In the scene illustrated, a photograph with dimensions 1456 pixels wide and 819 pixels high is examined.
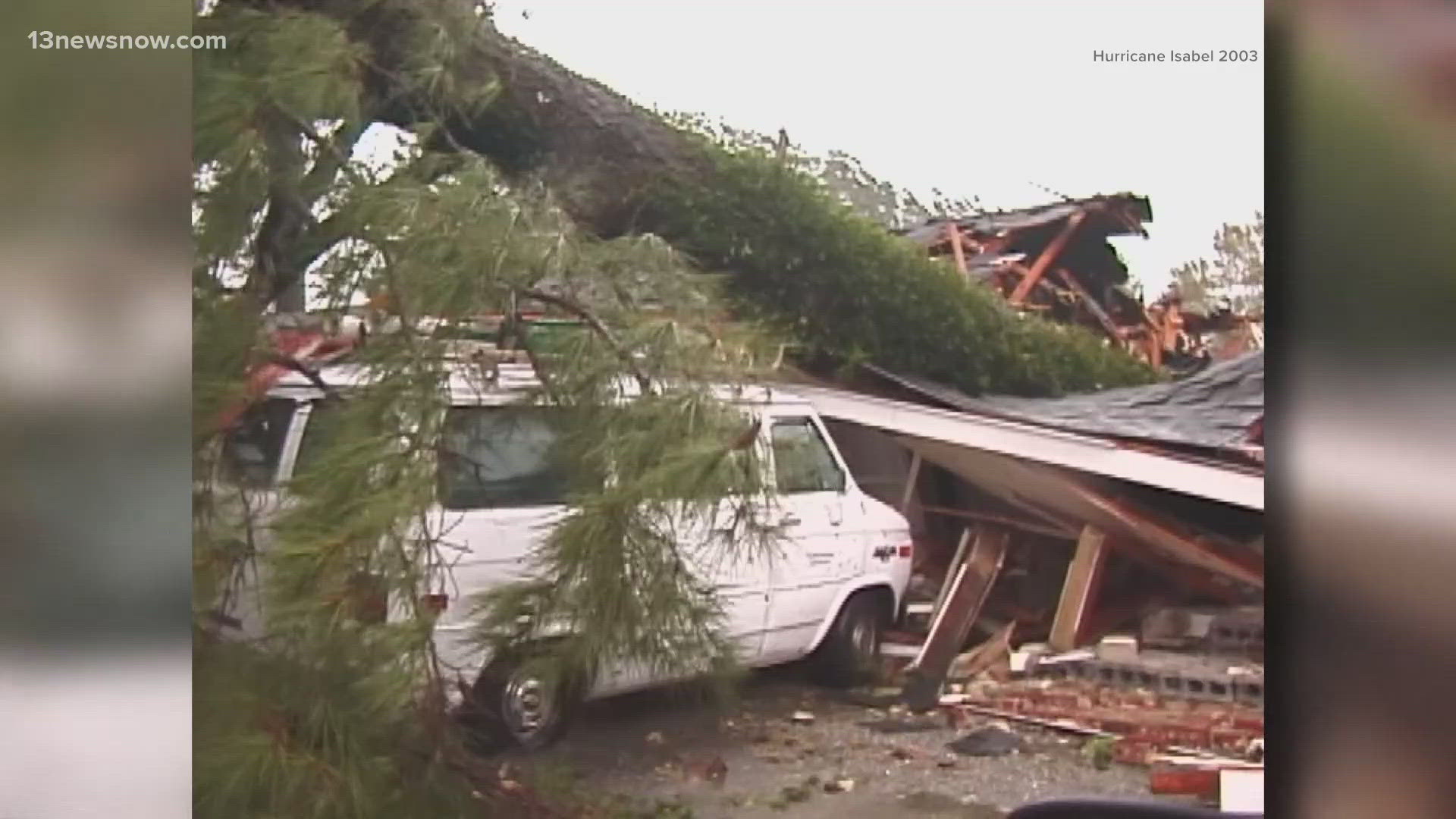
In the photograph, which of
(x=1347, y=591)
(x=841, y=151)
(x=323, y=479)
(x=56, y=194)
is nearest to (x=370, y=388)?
(x=323, y=479)

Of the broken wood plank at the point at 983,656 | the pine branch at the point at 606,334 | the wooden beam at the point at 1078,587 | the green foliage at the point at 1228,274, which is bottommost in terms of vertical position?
the broken wood plank at the point at 983,656

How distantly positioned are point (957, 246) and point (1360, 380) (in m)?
0.46

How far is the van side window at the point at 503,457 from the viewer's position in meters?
1.21

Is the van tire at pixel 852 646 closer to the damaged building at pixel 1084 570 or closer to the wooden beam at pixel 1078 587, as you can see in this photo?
the damaged building at pixel 1084 570

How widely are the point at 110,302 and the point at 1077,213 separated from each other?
100 cm

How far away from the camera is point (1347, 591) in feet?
4.16

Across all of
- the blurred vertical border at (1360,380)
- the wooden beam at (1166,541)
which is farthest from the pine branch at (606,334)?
the blurred vertical border at (1360,380)

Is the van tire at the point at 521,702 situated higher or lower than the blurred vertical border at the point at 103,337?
lower

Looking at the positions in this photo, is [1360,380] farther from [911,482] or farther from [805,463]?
[805,463]

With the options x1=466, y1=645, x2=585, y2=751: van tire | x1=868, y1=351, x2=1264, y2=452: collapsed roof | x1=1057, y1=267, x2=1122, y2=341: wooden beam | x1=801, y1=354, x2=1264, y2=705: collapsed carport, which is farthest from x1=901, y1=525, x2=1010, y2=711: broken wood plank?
x1=466, y1=645, x2=585, y2=751: van tire

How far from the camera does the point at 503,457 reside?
3.97ft

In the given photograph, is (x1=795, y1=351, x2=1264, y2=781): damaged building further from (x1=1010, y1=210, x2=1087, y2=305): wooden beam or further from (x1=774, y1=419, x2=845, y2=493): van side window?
(x1=1010, y1=210, x2=1087, y2=305): wooden beam

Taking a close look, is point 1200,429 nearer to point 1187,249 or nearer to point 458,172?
point 1187,249

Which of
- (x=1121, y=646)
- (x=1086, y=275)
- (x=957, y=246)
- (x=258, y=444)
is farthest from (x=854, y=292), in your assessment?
(x=258, y=444)
